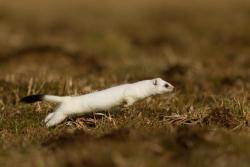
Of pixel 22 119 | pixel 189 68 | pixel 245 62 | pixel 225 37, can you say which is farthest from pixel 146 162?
pixel 225 37

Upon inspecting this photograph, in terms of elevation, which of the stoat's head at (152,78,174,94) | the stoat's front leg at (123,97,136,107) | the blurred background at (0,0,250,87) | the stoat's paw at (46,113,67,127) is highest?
the blurred background at (0,0,250,87)

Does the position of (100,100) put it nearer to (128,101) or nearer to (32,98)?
(128,101)

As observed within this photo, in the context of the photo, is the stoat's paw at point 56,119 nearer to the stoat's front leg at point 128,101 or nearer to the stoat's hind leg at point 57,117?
the stoat's hind leg at point 57,117

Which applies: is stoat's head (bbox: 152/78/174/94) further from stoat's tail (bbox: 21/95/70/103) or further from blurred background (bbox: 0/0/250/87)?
blurred background (bbox: 0/0/250/87)

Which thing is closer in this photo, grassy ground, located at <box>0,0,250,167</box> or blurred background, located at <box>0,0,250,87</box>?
grassy ground, located at <box>0,0,250,167</box>

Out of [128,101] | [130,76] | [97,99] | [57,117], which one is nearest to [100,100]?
[97,99]

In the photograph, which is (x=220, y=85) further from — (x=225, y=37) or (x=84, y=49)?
(x=225, y=37)

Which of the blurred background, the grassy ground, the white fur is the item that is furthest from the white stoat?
the blurred background

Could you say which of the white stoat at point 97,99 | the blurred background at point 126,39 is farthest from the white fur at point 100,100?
the blurred background at point 126,39
